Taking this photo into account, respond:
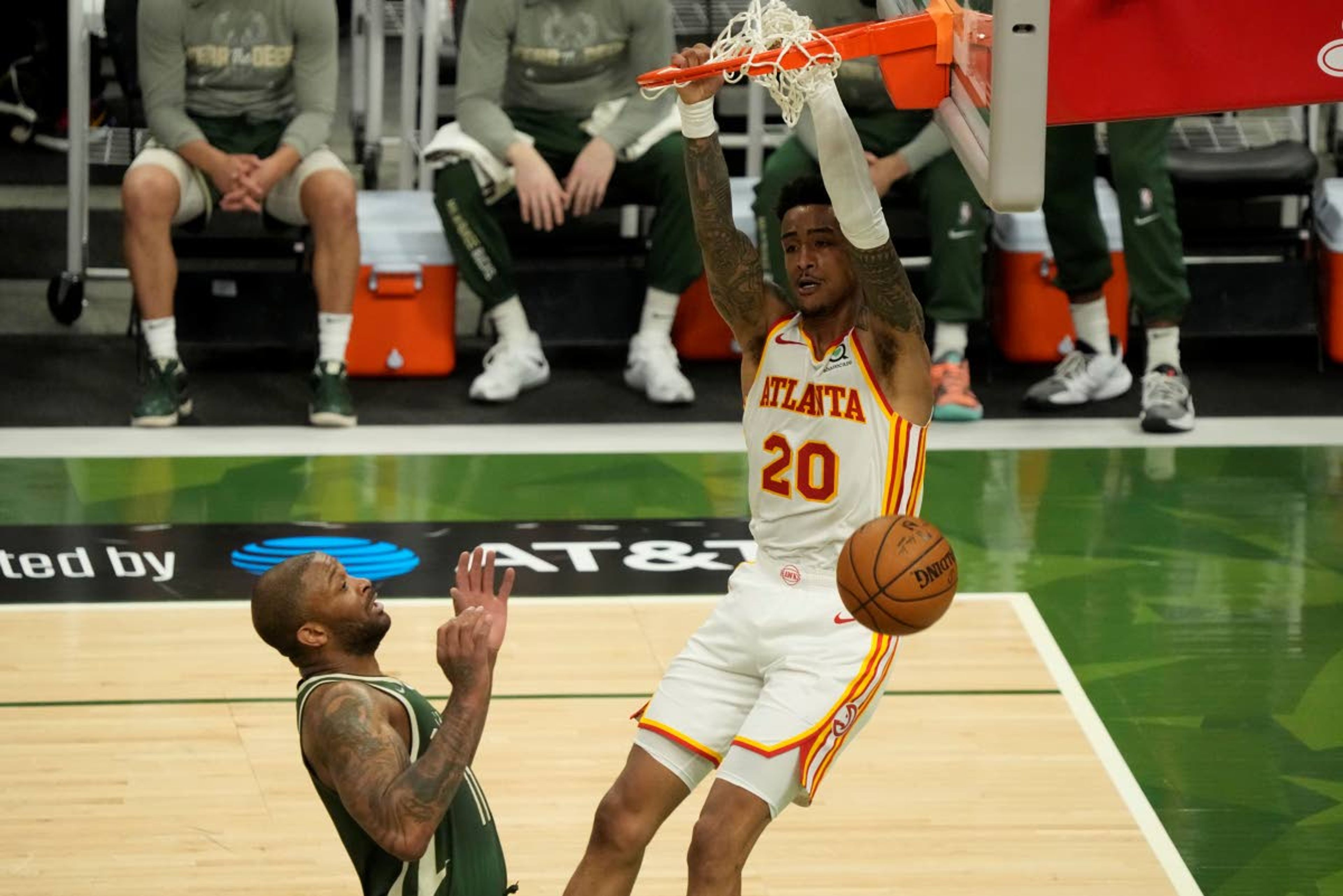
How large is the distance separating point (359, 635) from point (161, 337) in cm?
468

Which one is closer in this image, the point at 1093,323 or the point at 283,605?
the point at 283,605

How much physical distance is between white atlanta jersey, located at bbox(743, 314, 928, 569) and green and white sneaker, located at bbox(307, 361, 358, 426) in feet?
13.7

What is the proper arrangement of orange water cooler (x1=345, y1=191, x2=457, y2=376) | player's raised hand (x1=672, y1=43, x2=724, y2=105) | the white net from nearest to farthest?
the white net → player's raised hand (x1=672, y1=43, x2=724, y2=105) → orange water cooler (x1=345, y1=191, x2=457, y2=376)

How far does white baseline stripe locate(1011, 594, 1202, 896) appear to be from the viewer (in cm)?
446

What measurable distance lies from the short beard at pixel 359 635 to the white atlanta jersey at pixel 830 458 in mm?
869

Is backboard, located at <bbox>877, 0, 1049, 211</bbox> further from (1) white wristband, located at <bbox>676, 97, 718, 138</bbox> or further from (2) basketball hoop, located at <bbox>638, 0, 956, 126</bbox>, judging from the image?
(1) white wristband, located at <bbox>676, 97, 718, 138</bbox>

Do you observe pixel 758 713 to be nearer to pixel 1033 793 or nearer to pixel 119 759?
pixel 1033 793

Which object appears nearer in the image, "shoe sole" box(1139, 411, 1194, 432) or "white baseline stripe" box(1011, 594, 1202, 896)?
"white baseline stripe" box(1011, 594, 1202, 896)

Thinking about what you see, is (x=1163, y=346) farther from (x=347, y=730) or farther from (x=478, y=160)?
(x=347, y=730)

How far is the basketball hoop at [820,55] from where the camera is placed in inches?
140

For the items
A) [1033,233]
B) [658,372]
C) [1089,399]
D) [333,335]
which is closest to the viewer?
[333,335]

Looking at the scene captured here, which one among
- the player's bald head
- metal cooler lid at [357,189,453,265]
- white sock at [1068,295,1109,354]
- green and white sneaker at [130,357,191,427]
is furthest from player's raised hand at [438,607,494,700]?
white sock at [1068,295,1109,354]

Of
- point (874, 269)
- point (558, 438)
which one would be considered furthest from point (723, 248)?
point (558, 438)

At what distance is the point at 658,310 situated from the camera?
8227 millimetres
